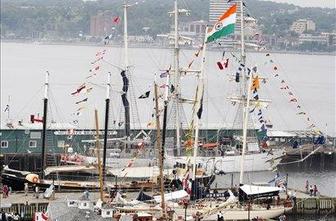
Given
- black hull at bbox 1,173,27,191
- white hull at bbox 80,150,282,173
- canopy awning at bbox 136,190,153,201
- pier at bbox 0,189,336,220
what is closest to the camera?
pier at bbox 0,189,336,220

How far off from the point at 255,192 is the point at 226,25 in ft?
29.2

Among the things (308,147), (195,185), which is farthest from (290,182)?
(195,185)

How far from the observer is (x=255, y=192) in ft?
186

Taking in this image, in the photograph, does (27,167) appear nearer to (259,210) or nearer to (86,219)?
(259,210)

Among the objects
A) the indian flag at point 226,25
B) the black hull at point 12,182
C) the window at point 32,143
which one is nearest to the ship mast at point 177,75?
the window at point 32,143

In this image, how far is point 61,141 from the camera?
250ft

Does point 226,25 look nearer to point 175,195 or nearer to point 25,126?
point 175,195

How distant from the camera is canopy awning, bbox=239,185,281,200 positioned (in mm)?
56653

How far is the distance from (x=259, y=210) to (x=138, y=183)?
9414mm

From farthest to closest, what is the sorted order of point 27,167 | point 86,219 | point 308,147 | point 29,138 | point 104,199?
point 308,147
point 29,138
point 27,167
point 104,199
point 86,219

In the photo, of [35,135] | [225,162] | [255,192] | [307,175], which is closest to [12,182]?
[35,135]

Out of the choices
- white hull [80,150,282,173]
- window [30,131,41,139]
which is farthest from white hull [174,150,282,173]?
window [30,131,41,139]

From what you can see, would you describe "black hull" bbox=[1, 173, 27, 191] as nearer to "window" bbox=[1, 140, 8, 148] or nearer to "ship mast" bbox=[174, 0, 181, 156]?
"window" bbox=[1, 140, 8, 148]

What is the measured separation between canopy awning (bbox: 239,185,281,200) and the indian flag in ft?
26.7
